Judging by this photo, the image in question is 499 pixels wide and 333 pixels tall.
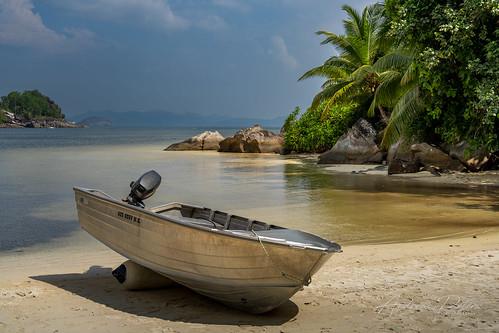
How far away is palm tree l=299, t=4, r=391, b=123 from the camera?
27766 millimetres

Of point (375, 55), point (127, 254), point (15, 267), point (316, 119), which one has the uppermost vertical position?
point (375, 55)

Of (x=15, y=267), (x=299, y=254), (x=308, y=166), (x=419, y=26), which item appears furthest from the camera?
(x=308, y=166)

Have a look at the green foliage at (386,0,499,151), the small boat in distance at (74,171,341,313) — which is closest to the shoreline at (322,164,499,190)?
the green foliage at (386,0,499,151)

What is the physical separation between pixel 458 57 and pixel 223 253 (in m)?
8.96

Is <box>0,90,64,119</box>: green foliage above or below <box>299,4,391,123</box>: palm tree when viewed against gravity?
above

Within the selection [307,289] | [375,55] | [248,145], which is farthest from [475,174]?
[248,145]

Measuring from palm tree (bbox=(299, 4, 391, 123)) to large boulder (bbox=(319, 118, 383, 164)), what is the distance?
1.21 meters

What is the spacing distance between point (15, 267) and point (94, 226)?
6.08 ft

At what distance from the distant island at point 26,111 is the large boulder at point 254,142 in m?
144

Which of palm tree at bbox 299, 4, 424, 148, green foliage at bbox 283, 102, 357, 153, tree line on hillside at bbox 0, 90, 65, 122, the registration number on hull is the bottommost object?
the registration number on hull

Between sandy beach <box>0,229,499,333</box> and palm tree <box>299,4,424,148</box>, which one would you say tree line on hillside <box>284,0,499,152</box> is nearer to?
→ palm tree <box>299,4,424,148</box>

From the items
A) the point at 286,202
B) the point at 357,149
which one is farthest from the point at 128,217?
the point at 357,149

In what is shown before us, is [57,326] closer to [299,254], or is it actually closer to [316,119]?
[299,254]

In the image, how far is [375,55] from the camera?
29641mm
